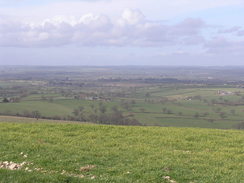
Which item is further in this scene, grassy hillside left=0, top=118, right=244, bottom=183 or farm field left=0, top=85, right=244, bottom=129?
farm field left=0, top=85, right=244, bottom=129

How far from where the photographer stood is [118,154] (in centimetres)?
1305

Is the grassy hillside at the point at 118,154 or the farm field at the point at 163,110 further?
the farm field at the point at 163,110

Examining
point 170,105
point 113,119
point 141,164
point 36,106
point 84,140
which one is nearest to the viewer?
point 141,164

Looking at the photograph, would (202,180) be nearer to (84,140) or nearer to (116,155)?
(116,155)

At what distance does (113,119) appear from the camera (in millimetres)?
51938

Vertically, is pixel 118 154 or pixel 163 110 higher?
pixel 118 154

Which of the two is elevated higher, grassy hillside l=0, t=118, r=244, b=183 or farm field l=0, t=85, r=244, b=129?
grassy hillside l=0, t=118, r=244, b=183

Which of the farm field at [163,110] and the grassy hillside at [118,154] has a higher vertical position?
the grassy hillside at [118,154]

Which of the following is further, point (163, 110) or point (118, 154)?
point (163, 110)

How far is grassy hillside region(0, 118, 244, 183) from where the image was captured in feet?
33.2

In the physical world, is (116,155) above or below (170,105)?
above

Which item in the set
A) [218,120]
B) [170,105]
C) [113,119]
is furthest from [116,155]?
[170,105]

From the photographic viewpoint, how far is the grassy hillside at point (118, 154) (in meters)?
10.1

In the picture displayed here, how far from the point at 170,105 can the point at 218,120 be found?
20.7 m
